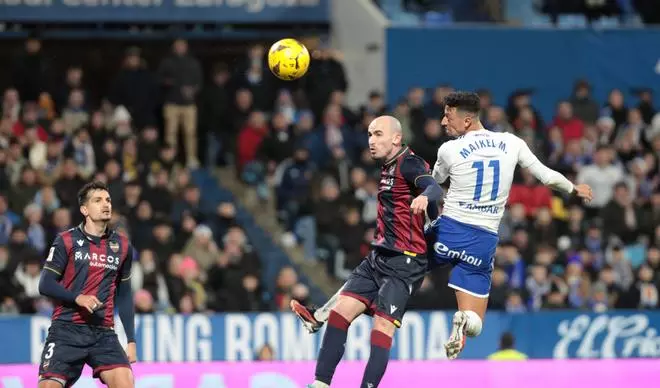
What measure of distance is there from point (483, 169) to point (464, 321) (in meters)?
1.14

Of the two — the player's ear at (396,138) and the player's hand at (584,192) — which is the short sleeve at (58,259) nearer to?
the player's ear at (396,138)

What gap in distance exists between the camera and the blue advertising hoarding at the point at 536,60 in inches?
946

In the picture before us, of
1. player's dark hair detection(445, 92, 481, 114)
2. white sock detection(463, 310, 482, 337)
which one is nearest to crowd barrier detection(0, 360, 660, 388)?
white sock detection(463, 310, 482, 337)

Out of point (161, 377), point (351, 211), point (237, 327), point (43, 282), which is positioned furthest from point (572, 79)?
point (43, 282)

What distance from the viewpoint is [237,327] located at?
1808cm

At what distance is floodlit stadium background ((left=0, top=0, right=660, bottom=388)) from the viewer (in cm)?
1847

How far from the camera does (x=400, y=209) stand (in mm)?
11539

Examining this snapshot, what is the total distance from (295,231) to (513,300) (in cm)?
332

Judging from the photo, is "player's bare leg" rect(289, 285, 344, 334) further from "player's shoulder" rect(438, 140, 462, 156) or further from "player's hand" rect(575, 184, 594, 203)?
"player's hand" rect(575, 184, 594, 203)

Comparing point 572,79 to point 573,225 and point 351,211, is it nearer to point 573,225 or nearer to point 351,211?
point 573,225

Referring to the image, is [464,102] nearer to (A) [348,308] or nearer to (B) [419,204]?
(B) [419,204]

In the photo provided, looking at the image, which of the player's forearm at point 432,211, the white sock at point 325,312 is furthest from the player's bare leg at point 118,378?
the player's forearm at point 432,211

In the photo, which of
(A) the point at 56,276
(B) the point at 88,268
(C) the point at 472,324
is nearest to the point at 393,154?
Answer: (C) the point at 472,324

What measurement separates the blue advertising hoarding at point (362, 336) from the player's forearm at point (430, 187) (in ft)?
22.8
